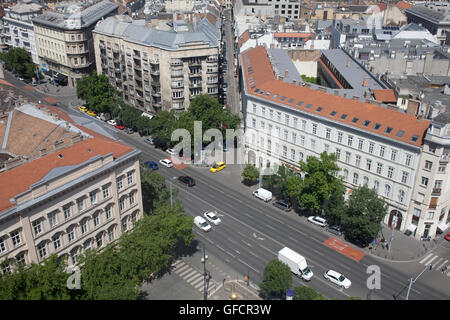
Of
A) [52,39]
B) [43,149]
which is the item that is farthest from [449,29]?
[43,149]

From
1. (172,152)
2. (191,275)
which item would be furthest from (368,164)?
(172,152)

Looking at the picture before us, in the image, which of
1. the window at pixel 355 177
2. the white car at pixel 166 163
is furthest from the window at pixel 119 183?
the window at pixel 355 177

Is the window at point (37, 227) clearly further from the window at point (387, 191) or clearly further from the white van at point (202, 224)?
the window at point (387, 191)

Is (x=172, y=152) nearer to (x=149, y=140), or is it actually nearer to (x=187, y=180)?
(x=149, y=140)

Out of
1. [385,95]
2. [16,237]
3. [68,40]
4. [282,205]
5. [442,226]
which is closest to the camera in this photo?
[16,237]

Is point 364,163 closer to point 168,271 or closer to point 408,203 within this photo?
point 408,203
